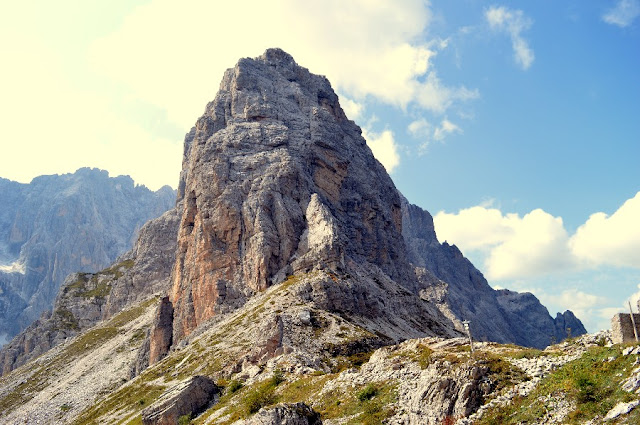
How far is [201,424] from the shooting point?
164 feet

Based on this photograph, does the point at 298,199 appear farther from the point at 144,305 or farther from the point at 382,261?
the point at 144,305

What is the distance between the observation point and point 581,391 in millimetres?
27844

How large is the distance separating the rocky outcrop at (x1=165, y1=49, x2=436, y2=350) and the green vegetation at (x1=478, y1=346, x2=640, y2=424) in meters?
75.6

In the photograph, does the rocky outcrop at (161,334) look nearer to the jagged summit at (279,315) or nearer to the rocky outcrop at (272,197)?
the jagged summit at (279,315)

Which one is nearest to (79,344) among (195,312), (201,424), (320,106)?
(195,312)

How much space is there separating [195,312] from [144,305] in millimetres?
81669

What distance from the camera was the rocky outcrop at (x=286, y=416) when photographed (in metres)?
36.0

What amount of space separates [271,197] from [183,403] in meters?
74.1

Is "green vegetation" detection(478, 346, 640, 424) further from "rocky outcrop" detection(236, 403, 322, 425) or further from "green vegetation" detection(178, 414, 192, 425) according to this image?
"green vegetation" detection(178, 414, 192, 425)

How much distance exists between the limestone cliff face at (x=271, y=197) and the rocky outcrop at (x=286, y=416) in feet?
224

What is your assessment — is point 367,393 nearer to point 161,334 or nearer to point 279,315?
point 279,315

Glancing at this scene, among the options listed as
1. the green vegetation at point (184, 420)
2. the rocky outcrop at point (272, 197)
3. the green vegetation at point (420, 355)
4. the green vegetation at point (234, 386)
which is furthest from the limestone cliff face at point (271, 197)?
the green vegetation at point (184, 420)

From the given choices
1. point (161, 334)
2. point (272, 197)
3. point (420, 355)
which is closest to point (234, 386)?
point (420, 355)

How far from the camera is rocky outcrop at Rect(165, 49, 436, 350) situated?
117812mm
